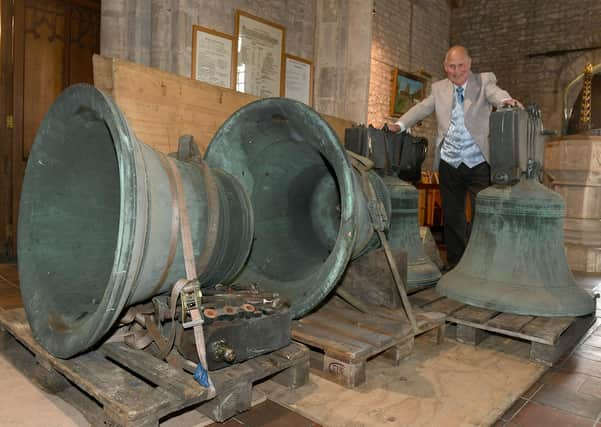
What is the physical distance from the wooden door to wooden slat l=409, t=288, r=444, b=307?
462cm

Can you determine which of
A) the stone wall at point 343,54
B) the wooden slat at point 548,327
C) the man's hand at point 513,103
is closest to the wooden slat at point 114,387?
the wooden slat at point 548,327

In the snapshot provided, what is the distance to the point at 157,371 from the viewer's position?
190 cm

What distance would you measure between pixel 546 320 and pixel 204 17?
15.7 feet

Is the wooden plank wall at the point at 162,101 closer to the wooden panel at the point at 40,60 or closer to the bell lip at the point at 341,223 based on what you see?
the bell lip at the point at 341,223

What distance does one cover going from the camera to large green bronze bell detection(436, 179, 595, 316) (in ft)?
→ 9.86

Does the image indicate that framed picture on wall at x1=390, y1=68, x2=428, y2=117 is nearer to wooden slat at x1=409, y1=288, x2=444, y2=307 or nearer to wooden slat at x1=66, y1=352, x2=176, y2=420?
wooden slat at x1=409, y1=288, x2=444, y2=307

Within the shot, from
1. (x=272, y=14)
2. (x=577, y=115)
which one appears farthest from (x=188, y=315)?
(x=577, y=115)

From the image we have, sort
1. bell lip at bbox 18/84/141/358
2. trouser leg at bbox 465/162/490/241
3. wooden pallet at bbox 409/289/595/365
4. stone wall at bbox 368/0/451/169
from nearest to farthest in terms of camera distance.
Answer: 1. bell lip at bbox 18/84/141/358
2. wooden pallet at bbox 409/289/595/365
3. trouser leg at bbox 465/162/490/241
4. stone wall at bbox 368/0/451/169

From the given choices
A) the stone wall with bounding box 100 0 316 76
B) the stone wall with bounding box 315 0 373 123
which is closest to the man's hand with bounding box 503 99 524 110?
the stone wall with bounding box 100 0 316 76

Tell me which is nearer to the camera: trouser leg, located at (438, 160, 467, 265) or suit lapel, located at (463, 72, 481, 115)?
suit lapel, located at (463, 72, 481, 115)

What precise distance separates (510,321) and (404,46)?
30.0 feet

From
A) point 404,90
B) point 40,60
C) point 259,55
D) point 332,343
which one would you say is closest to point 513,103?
point 332,343

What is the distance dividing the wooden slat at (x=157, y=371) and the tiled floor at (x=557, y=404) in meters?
0.27

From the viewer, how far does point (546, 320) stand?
2881mm
